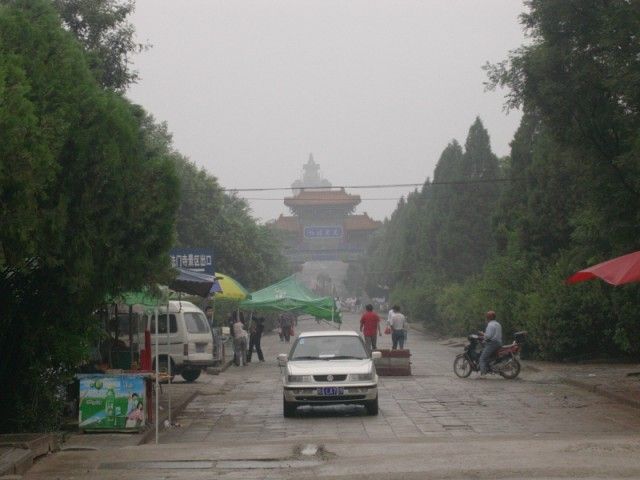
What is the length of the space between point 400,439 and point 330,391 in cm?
334

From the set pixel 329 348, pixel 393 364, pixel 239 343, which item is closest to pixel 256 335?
pixel 239 343

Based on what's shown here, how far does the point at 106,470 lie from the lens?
11.8m

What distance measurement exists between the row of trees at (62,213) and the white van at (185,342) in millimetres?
10270

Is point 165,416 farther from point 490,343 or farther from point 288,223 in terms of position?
point 288,223

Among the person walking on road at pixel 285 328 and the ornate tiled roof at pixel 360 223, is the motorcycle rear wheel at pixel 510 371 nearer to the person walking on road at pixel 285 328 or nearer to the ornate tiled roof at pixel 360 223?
the person walking on road at pixel 285 328

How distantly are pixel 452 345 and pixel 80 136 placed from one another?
35.3m

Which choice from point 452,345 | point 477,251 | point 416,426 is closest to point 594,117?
point 416,426

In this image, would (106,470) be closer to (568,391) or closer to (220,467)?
(220,467)

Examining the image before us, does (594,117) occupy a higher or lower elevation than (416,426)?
higher

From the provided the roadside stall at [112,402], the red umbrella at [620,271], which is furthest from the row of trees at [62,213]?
the red umbrella at [620,271]

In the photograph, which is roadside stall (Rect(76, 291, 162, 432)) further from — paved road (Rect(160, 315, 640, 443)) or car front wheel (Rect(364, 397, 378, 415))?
car front wheel (Rect(364, 397, 378, 415))

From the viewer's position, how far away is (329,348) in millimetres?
18500

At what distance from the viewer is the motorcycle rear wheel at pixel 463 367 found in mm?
25805

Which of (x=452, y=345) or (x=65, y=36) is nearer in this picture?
(x=65, y=36)
